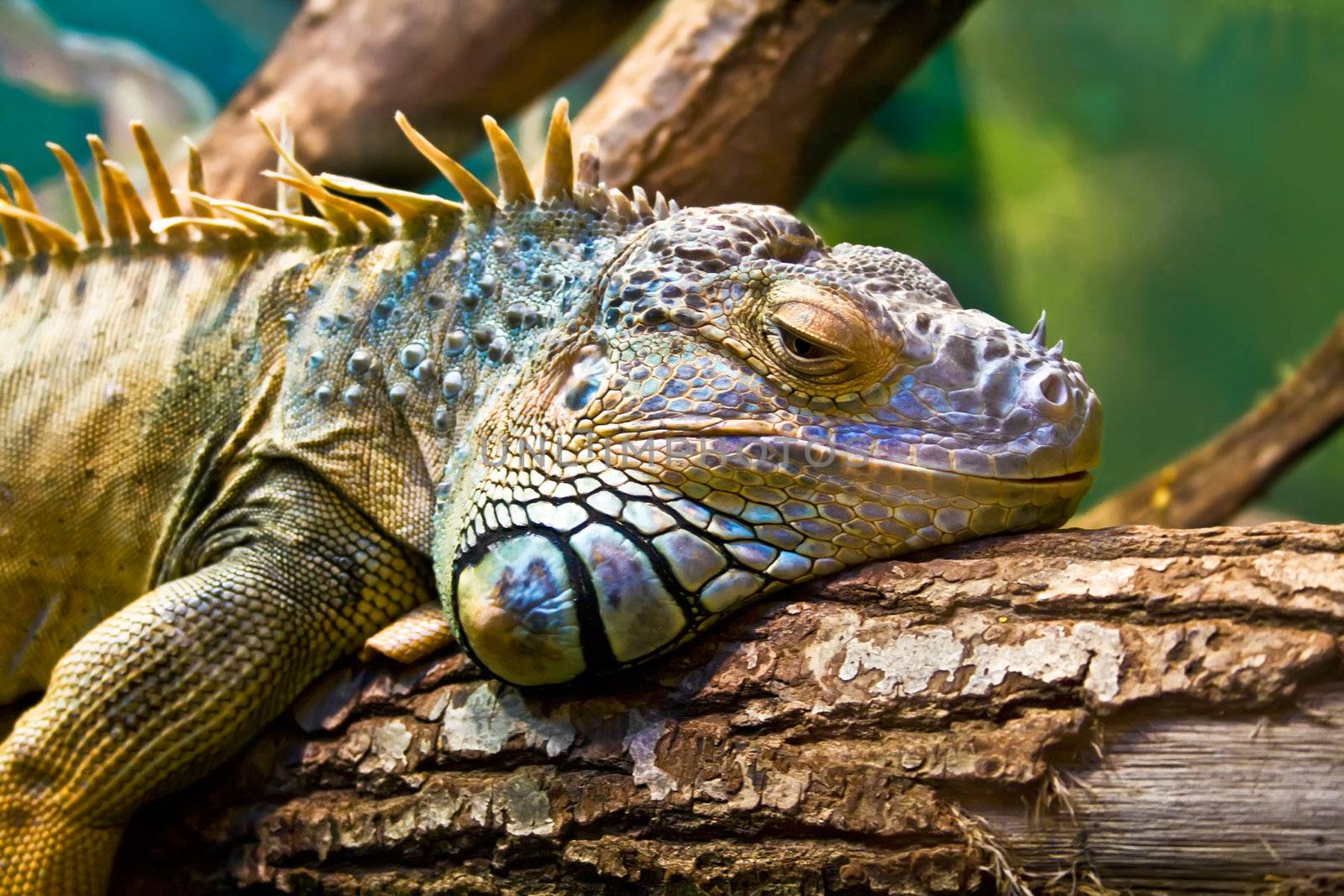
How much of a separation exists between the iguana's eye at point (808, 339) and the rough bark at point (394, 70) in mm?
4111

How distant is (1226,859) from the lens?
1.64 metres

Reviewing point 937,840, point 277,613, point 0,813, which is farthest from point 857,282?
point 0,813

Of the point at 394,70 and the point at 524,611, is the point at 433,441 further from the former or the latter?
the point at 394,70

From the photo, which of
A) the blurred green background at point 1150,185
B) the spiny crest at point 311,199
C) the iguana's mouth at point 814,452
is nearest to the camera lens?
the iguana's mouth at point 814,452

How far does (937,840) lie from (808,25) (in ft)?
13.2

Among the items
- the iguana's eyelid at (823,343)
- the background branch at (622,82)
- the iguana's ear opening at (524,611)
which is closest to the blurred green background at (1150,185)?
the background branch at (622,82)

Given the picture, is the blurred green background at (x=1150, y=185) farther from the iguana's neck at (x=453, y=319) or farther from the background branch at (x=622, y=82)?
the iguana's neck at (x=453, y=319)

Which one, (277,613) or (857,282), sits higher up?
(857,282)

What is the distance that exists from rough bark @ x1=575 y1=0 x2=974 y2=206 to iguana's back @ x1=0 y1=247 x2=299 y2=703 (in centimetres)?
218

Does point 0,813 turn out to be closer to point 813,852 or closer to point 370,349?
point 370,349

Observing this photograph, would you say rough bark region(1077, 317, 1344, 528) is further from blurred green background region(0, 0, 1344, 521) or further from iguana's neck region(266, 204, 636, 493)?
iguana's neck region(266, 204, 636, 493)

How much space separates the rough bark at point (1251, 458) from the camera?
5.39 meters

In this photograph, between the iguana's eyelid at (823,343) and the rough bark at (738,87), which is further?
the rough bark at (738,87)

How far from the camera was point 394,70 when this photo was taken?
555 centimetres
